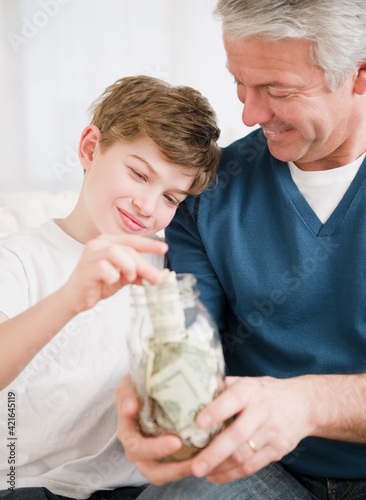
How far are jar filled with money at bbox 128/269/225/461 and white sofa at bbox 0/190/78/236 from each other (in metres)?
0.98

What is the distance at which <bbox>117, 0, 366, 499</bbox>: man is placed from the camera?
1.04 m

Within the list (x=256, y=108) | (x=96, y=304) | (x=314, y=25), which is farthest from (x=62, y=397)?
(x=314, y=25)

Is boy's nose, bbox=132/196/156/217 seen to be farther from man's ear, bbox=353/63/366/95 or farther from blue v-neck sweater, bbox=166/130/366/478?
man's ear, bbox=353/63/366/95

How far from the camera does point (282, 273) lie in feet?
3.93

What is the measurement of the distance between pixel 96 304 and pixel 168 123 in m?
0.41

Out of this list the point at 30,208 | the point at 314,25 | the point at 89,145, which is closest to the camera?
the point at 314,25

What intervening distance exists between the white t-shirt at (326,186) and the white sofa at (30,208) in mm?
797

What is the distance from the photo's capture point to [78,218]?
1.28 metres

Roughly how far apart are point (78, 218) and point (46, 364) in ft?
1.06

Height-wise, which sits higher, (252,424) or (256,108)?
(256,108)

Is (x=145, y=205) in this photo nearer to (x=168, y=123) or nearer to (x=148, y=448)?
(x=168, y=123)

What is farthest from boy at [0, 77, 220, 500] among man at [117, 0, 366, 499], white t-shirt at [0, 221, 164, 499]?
man at [117, 0, 366, 499]

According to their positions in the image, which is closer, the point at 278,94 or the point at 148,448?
the point at 148,448

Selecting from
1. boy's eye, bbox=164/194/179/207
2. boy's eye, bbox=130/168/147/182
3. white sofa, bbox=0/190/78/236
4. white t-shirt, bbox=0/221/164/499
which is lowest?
white t-shirt, bbox=0/221/164/499
